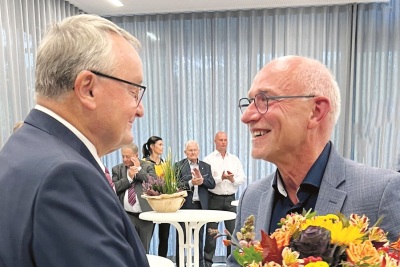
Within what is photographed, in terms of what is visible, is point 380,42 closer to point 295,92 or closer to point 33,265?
point 295,92

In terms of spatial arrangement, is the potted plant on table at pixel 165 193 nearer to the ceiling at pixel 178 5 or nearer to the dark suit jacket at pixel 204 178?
the dark suit jacket at pixel 204 178

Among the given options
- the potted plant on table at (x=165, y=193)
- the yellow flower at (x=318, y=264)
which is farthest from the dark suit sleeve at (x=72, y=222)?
the potted plant on table at (x=165, y=193)

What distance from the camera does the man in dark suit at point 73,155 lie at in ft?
2.42

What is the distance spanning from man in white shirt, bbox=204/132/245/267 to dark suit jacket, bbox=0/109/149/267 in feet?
13.8

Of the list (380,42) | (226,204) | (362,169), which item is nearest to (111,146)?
(362,169)

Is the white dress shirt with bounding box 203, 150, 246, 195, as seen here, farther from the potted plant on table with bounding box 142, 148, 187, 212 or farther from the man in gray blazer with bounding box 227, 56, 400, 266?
the man in gray blazer with bounding box 227, 56, 400, 266

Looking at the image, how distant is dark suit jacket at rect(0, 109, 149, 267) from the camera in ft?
2.41

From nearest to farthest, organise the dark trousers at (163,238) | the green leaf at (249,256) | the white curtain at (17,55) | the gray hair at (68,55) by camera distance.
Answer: the green leaf at (249,256)
the gray hair at (68,55)
the white curtain at (17,55)
the dark trousers at (163,238)

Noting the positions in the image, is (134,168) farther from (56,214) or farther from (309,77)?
(56,214)

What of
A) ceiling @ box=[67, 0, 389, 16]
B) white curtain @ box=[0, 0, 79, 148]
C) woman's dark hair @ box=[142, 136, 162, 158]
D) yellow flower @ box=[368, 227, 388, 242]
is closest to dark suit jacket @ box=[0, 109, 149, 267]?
yellow flower @ box=[368, 227, 388, 242]

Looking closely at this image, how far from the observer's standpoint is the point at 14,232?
29.5 inches

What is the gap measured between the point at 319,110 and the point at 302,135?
102 mm

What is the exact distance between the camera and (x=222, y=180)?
504 cm

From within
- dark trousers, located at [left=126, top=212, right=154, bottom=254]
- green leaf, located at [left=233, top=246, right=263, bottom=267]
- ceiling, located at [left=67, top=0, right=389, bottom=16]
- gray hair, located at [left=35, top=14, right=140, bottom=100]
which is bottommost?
dark trousers, located at [left=126, top=212, right=154, bottom=254]
